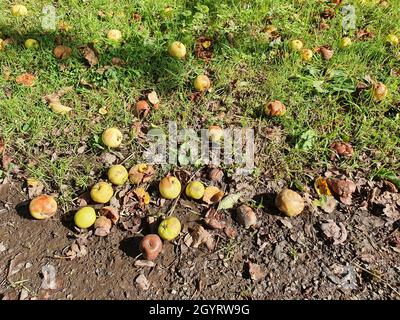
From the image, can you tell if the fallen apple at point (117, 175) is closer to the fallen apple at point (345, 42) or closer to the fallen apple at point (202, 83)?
the fallen apple at point (202, 83)

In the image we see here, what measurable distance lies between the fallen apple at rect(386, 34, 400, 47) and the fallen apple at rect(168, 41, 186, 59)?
198 cm

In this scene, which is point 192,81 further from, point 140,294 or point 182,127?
point 140,294

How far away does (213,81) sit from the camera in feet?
11.2

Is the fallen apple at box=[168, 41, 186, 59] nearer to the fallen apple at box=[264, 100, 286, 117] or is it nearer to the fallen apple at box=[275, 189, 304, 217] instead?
the fallen apple at box=[264, 100, 286, 117]

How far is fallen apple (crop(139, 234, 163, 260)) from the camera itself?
2.47 meters

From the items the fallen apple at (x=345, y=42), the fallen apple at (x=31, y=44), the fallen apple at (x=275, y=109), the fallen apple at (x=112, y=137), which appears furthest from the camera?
the fallen apple at (x=31, y=44)

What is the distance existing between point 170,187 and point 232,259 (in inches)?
26.4

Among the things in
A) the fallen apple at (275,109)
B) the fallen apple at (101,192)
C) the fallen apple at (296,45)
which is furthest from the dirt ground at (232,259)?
the fallen apple at (296,45)

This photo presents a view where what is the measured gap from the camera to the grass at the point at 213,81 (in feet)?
9.93

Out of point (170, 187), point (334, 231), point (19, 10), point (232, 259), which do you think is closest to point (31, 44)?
point (19, 10)

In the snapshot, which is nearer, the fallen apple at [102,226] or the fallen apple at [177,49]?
the fallen apple at [102,226]

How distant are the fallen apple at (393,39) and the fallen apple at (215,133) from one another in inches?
77.2

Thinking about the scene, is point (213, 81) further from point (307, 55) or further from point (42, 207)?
point (42, 207)

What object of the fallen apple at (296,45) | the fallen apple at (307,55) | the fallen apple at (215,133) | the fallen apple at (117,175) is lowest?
the fallen apple at (117,175)
